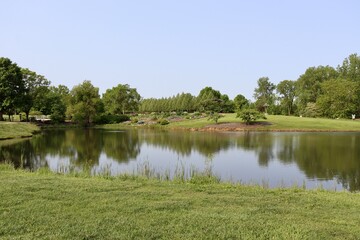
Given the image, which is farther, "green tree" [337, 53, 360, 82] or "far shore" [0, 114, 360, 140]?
"green tree" [337, 53, 360, 82]

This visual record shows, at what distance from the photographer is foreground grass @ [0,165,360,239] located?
6.49 meters

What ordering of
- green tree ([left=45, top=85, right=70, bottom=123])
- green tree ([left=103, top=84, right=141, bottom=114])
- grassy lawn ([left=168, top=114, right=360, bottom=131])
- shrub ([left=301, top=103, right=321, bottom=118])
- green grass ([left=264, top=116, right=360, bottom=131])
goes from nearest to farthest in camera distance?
green grass ([left=264, top=116, right=360, bottom=131])
grassy lawn ([left=168, top=114, right=360, bottom=131])
green tree ([left=45, top=85, right=70, bottom=123])
shrub ([left=301, top=103, right=321, bottom=118])
green tree ([left=103, top=84, right=141, bottom=114])

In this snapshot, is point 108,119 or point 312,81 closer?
point 108,119

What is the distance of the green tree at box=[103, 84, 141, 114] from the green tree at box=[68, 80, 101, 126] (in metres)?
18.9

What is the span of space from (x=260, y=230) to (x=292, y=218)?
1355 mm

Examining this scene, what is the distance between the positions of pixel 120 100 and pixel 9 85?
45.9 meters

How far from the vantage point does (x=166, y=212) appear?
7.82 metres

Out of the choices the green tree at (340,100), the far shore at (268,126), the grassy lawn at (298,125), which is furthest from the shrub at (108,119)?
the green tree at (340,100)

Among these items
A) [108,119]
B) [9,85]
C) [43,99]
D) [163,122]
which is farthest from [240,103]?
[9,85]

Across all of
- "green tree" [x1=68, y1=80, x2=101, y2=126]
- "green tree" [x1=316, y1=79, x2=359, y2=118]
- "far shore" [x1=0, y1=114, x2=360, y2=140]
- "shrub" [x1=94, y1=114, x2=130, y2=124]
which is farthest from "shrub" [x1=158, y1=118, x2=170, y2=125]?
"green tree" [x1=316, y1=79, x2=359, y2=118]

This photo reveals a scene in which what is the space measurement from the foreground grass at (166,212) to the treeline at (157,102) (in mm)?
56854

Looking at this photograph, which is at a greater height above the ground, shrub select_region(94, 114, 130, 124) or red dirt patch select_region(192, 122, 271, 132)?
shrub select_region(94, 114, 130, 124)

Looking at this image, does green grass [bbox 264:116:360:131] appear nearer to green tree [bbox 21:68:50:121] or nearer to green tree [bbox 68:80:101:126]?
green tree [bbox 68:80:101:126]

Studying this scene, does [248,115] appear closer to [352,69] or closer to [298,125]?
[298,125]
